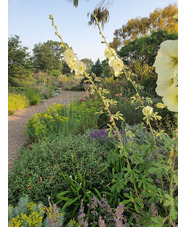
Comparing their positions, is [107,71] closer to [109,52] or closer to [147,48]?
[147,48]

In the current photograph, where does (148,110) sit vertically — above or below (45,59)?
below

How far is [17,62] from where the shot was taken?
871 centimetres

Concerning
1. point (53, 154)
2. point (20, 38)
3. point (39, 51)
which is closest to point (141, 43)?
point (20, 38)

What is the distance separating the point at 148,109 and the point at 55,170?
1287mm

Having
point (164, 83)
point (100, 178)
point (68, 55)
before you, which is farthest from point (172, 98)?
point (100, 178)

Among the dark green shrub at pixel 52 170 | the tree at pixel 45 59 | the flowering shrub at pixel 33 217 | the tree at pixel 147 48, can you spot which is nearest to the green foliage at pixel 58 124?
the dark green shrub at pixel 52 170

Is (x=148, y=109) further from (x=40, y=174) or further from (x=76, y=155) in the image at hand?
(x=40, y=174)

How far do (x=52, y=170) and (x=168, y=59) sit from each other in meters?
1.63

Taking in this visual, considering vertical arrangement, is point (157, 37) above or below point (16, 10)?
above

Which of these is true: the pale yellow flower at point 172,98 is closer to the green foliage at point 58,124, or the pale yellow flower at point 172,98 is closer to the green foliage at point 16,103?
the green foliage at point 58,124

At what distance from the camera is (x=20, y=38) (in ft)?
30.4

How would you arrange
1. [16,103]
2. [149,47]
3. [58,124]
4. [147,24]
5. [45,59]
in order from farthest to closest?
[45,59], [147,24], [149,47], [16,103], [58,124]

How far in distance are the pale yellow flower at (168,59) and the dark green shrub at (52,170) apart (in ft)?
4.47
